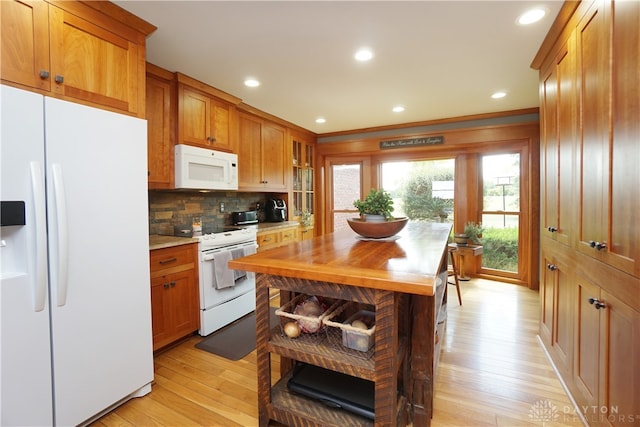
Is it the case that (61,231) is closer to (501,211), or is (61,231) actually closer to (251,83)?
(251,83)

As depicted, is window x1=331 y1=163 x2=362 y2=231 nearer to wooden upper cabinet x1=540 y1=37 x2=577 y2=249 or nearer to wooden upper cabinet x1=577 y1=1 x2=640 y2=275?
wooden upper cabinet x1=540 y1=37 x2=577 y2=249

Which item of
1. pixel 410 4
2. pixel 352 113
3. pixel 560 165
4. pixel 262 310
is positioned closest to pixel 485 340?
pixel 560 165

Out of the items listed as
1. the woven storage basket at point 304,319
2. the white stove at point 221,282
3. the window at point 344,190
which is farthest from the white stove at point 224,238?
the window at point 344,190

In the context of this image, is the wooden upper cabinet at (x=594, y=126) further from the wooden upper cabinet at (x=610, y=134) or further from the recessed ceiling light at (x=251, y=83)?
the recessed ceiling light at (x=251, y=83)

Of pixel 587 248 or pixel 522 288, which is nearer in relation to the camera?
pixel 587 248

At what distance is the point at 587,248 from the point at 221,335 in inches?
109

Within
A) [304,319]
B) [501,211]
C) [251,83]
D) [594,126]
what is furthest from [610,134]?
[501,211]

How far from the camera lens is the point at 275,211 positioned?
4.21 meters

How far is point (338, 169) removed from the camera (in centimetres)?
523

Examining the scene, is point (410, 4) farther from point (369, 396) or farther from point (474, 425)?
point (474, 425)

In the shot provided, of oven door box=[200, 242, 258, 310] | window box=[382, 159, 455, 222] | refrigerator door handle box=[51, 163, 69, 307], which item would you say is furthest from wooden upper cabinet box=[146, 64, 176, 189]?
window box=[382, 159, 455, 222]

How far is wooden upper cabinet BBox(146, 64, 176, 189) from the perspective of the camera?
247cm

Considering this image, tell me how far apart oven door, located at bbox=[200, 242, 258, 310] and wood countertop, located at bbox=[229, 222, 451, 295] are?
1211 mm

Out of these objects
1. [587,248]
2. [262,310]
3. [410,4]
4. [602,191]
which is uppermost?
[410,4]
